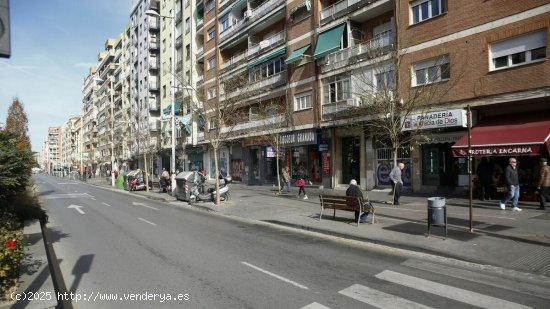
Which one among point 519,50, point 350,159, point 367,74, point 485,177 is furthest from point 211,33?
point 485,177

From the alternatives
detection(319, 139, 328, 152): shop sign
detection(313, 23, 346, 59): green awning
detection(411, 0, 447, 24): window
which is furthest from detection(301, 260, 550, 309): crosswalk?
detection(313, 23, 346, 59): green awning

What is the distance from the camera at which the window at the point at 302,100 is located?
27467 mm

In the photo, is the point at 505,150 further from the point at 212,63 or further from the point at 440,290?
the point at 212,63

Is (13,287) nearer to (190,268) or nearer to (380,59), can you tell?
(190,268)

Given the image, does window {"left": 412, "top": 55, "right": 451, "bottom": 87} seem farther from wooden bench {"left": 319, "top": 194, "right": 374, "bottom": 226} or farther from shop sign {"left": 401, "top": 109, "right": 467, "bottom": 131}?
wooden bench {"left": 319, "top": 194, "right": 374, "bottom": 226}

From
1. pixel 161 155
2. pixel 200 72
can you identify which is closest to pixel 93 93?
pixel 161 155

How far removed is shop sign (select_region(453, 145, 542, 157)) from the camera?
13.8m

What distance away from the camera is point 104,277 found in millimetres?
7094

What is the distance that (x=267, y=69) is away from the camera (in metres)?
32.2

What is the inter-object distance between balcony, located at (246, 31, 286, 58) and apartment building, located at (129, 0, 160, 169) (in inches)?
997

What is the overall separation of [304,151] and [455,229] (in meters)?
18.9

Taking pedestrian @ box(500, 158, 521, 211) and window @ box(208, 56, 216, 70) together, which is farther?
window @ box(208, 56, 216, 70)

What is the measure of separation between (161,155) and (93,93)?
61421 mm

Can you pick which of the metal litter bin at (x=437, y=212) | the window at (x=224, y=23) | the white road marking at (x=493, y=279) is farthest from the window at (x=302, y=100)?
the white road marking at (x=493, y=279)
